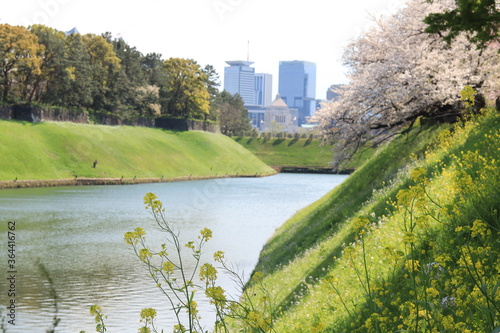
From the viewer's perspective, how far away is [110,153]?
259 ft

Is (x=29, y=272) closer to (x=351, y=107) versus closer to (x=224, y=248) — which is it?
(x=224, y=248)

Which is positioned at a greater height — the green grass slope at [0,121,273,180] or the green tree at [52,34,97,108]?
the green tree at [52,34,97,108]

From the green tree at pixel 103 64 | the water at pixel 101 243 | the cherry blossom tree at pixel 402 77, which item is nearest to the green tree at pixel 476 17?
the cherry blossom tree at pixel 402 77

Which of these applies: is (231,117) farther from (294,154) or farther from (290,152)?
(294,154)

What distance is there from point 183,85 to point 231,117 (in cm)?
4125

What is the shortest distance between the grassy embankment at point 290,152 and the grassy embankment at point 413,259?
10491cm

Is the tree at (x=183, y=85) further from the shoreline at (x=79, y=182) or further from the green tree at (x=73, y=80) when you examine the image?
the shoreline at (x=79, y=182)

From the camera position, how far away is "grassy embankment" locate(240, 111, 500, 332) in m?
4.91

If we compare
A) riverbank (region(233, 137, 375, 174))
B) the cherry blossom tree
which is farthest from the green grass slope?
the cherry blossom tree

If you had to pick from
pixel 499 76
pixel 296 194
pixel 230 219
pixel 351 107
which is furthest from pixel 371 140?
pixel 296 194

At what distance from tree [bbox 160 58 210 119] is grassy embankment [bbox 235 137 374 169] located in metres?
24.2

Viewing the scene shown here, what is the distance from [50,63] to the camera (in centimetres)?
7638

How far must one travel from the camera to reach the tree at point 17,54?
7176 centimetres

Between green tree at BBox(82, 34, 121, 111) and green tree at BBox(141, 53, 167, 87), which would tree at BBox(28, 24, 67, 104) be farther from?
green tree at BBox(141, 53, 167, 87)
